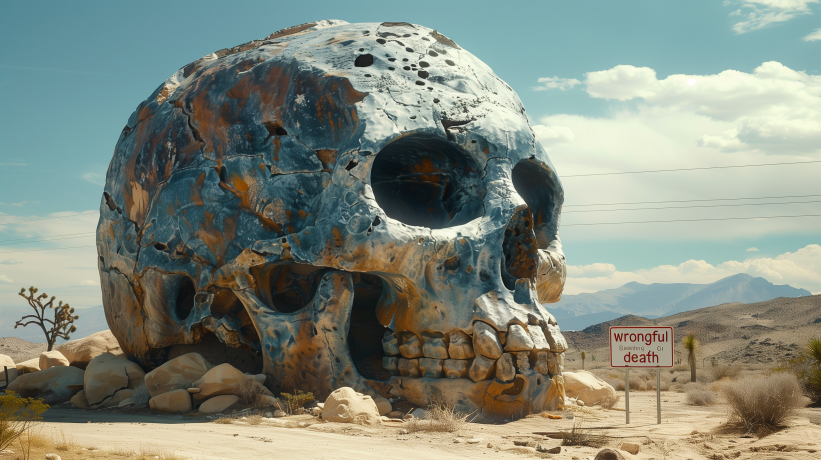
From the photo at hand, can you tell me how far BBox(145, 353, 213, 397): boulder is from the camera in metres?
9.62

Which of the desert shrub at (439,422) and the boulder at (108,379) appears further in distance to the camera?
the boulder at (108,379)

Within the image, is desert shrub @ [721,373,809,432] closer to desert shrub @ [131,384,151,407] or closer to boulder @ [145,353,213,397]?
boulder @ [145,353,213,397]

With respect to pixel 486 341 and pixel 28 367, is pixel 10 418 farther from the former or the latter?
pixel 28 367

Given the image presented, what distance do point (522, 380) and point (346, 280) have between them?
2.71 metres

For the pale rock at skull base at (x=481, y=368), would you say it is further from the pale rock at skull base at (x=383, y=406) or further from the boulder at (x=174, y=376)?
the boulder at (x=174, y=376)

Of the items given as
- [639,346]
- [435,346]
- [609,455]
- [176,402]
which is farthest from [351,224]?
[609,455]

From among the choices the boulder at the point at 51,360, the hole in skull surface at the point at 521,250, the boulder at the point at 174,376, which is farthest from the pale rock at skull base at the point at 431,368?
the boulder at the point at 51,360

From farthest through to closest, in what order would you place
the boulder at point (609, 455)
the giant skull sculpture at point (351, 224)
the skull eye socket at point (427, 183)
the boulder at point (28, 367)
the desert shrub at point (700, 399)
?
the boulder at point (28, 367) → the desert shrub at point (700, 399) → the skull eye socket at point (427, 183) → the giant skull sculpture at point (351, 224) → the boulder at point (609, 455)

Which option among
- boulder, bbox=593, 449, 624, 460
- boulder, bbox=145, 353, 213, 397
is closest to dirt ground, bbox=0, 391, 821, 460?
boulder, bbox=593, 449, 624, 460

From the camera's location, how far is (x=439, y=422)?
7332 mm

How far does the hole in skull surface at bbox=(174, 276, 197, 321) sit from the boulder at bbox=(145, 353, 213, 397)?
59.5 inches

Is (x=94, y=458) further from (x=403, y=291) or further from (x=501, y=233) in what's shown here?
(x=501, y=233)

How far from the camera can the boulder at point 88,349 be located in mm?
13578

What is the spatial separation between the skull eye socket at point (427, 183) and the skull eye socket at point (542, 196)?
1.57 meters
